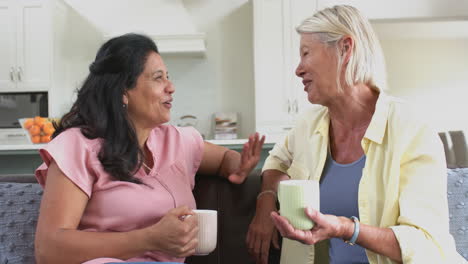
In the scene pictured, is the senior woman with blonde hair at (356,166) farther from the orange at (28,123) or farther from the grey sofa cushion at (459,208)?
the orange at (28,123)

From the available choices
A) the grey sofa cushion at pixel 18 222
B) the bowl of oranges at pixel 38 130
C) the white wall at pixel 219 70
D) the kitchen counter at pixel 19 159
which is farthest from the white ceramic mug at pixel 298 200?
the white wall at pixel 219 70

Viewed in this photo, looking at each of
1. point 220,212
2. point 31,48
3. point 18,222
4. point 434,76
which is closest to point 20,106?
point 31,48

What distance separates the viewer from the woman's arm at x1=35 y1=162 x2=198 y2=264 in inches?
43.3

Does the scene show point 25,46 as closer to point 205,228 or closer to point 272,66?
point 272,66

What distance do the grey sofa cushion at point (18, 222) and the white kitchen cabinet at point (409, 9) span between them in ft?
13.3

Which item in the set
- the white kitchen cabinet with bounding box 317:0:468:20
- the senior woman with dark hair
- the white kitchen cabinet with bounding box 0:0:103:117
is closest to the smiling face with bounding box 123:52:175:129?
the senior woman with dark hair

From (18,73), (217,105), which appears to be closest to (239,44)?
(217,105)

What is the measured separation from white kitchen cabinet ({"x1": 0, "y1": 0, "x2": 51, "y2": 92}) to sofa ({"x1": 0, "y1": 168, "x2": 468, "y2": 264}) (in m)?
3.49

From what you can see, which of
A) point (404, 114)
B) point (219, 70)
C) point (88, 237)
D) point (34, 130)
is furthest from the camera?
point (219, 70)

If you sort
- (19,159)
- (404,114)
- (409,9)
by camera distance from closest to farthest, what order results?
(404,114)
(19,159)
(409,9)

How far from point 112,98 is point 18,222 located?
49 cm

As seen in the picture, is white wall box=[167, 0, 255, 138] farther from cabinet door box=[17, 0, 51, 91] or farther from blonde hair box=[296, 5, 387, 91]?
blonde hair box=[296, 5, 387, 91]

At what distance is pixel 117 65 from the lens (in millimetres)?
1366

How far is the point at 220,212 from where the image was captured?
57.4 inches
